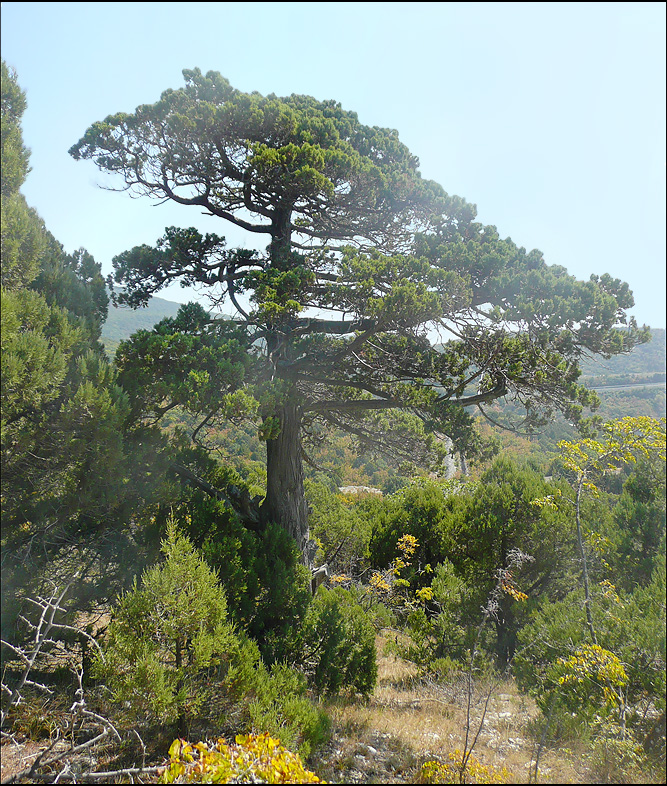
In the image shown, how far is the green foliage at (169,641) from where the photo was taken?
159 inches

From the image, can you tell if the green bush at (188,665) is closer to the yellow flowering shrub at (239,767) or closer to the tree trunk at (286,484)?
the yellow flowering shrub at (239,767)

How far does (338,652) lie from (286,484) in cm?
280

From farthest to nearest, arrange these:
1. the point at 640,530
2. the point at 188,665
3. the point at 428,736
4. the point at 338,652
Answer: the point at 338,652 → the point at 640,530 → the point at 428,736 → the point at 188,665

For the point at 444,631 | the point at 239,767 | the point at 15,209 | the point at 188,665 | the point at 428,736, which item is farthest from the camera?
the point at 444,631

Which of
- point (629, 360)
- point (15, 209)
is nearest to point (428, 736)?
point (15, 209)

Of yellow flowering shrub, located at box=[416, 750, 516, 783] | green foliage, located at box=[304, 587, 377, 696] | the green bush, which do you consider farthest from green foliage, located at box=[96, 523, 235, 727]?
yellow flowering shrub, located at box=[416, 750, 516, 783]

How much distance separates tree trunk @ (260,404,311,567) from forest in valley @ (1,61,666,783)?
6 cm

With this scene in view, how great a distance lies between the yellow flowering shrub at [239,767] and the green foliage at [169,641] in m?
0.97

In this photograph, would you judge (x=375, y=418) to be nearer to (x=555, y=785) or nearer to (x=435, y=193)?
(x=435, y=193)

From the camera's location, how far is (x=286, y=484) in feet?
25.5

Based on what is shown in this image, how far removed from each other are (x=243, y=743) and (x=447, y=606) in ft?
16.8

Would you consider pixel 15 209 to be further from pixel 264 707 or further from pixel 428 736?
pixel 428 736

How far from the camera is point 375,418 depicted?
8859 millimetres

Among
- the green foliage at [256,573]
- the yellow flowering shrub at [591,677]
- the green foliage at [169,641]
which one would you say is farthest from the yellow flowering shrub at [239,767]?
the yellow flowering shrub at [591,677]
